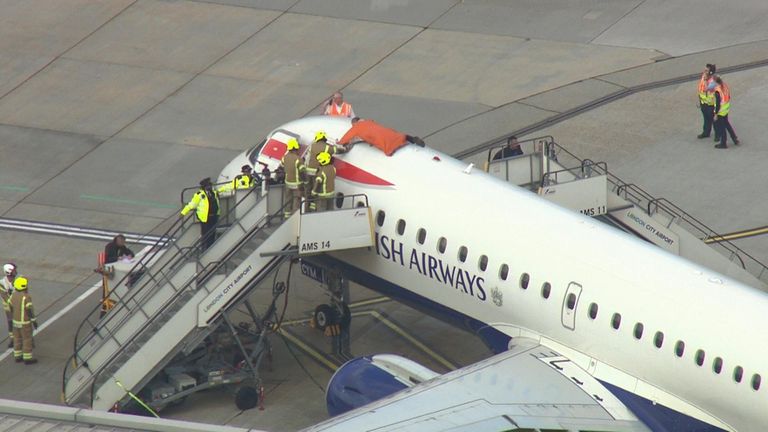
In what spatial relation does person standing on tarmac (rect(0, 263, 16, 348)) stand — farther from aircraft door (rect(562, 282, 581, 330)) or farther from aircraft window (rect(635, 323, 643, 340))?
aircraft window (rect(635, 323, 643, 340))

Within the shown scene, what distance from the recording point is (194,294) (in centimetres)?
3447

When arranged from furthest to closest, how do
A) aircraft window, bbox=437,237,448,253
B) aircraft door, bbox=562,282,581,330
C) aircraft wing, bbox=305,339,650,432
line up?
1. aircraft window, bbox=437,237,448,253
2. aircraft door, bbox=562,282,581,330
3. aircraft wing, bbox=305,339,650,432

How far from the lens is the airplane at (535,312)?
29406mm

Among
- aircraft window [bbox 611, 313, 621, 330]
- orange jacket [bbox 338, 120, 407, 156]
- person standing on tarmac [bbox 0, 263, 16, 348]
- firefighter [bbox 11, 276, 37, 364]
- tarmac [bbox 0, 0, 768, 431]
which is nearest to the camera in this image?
aircraft window [bbox 611, 313, 621, 330]

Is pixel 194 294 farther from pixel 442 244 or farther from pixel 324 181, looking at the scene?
pixel 442 244

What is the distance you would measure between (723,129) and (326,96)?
1212 centimetres

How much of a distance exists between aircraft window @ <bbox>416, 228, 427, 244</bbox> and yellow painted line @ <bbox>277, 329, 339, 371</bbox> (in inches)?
160

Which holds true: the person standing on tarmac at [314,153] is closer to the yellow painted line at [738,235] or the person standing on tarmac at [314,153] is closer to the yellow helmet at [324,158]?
the yellow helmet at [324,158]

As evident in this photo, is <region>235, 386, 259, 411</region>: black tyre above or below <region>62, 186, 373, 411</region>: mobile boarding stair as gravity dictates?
below

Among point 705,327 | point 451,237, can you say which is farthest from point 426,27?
point 705,327

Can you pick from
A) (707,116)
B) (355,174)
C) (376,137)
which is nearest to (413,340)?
(355,174)

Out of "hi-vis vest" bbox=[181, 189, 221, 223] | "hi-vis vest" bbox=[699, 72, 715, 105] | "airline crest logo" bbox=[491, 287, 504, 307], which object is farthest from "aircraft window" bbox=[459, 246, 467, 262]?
"hi-vis vest" bbox=[699, 72, 715, 105]

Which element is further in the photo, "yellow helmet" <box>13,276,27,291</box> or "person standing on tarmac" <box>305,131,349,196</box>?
"yellow helmet" <box>13,276,27,291</box>

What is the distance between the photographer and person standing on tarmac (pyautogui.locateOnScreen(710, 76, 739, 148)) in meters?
45.5
